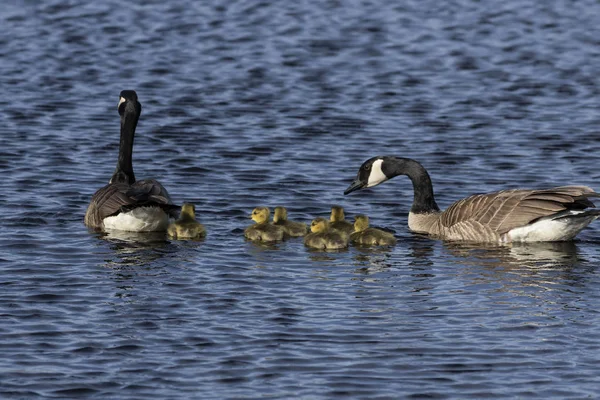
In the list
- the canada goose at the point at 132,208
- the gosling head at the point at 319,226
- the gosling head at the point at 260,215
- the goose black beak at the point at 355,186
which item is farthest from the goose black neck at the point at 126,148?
the gosling head at the point at 319,226

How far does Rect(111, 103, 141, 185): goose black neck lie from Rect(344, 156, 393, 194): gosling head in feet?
9.56

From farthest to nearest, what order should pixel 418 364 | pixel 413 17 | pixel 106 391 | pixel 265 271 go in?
pixel 413 17 < pixel 265 271 < pixel 418 364 < pixel 106 391

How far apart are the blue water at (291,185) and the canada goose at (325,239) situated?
207 millimetres

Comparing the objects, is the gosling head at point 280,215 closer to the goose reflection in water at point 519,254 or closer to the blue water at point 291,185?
the blue water at point 291,185

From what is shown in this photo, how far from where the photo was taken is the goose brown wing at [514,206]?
619 inches

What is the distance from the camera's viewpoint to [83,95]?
2609 cm

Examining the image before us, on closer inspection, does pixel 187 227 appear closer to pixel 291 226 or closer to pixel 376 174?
pixel 291 226

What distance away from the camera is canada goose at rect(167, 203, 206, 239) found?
52.2ft

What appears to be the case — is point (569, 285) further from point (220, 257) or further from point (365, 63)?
point (365, 63)

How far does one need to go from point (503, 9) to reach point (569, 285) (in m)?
23.1

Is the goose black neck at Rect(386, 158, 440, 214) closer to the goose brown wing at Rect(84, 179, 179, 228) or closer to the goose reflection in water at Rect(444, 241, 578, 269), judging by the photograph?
the goose reflection in water at Rect(444, 241, 578, 269)

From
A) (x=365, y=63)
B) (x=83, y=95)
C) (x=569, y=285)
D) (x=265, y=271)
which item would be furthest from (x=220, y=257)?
(x=365, y=63)

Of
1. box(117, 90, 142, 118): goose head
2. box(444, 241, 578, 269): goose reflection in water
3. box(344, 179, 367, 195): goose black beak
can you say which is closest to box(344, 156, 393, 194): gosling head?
box(344, 179, 367, 195): goose black beak

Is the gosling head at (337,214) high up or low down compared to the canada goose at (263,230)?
up
